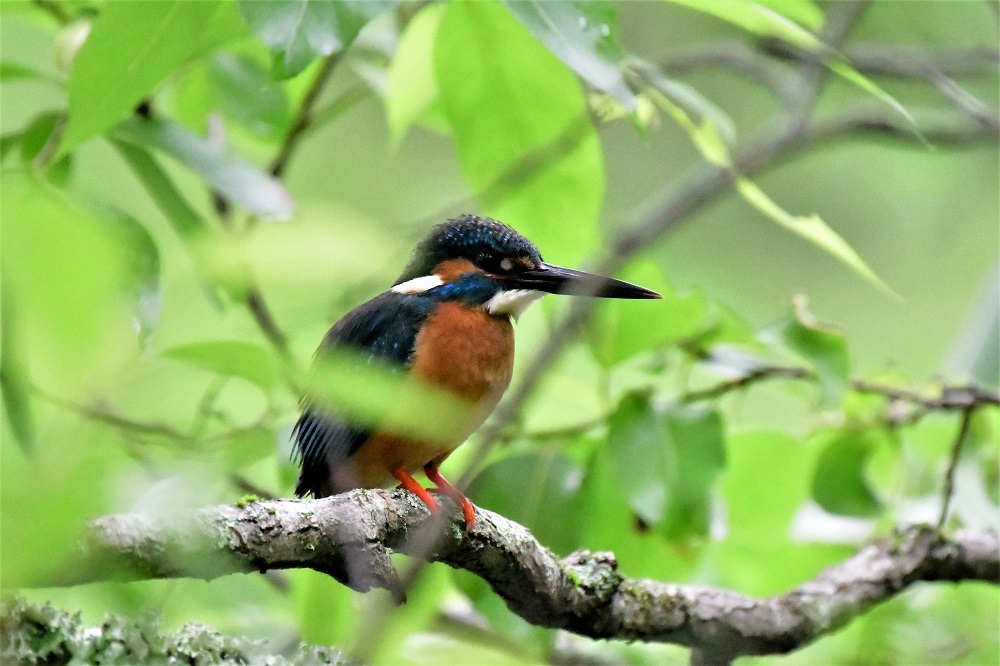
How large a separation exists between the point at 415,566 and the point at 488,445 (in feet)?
0.44

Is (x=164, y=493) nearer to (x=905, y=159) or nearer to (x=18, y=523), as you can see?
(x=18, y=523)

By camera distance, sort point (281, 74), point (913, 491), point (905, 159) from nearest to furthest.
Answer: point (281, 74), point (913, 491), point (905, 159)

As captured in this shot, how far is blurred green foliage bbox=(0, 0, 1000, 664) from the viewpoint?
1.79 ft

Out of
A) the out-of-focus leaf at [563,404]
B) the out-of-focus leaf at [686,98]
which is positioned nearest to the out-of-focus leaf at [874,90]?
the out-of-focus leaf at [686,98]

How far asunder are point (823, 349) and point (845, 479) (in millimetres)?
375

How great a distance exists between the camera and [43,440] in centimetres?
49

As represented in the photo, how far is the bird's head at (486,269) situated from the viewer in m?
2.41

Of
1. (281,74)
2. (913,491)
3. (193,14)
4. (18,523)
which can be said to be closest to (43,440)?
(18,523)

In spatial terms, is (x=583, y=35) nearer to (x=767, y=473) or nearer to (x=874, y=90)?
(x=874, y=90)

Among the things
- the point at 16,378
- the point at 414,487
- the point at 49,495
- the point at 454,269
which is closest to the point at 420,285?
the point at 454,269

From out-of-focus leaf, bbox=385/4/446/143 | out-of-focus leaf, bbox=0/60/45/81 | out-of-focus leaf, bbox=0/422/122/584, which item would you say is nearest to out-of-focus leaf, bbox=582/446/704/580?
out-of-focus leaf, bbox=385/4/446/143

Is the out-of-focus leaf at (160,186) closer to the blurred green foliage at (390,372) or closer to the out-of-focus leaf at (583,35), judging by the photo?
the blurred green foliage at (390,372)

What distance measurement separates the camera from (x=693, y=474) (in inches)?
89.0

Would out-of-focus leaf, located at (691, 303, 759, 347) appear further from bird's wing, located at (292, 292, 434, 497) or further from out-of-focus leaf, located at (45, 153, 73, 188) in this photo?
out-of-focus leaf, located at (45, 153, 73, 188)
